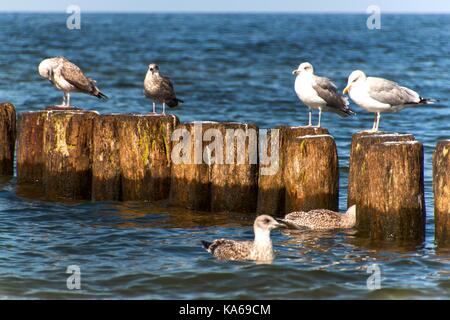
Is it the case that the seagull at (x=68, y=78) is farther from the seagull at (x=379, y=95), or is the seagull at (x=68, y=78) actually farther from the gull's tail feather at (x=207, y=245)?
the gull's tail feather at (x=207, y=245)

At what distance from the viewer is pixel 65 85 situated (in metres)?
17.8

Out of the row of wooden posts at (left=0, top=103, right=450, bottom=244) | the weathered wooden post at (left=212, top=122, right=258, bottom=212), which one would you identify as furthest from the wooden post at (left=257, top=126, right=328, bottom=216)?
the weathered wooden post at (left=212, top=122, right=258, bottom=212)

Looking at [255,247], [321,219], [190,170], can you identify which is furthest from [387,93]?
[255,247]

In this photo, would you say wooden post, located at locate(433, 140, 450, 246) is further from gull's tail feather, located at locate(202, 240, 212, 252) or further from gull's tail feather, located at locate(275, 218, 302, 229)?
gull's tail feather, located at locate(202, 240, 212, 252)

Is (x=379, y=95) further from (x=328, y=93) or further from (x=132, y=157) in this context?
(x=132, y=157)

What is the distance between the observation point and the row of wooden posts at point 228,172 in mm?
13070

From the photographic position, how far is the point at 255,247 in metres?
12.9

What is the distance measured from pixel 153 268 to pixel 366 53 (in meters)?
47.5

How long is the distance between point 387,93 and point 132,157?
11.9 ft

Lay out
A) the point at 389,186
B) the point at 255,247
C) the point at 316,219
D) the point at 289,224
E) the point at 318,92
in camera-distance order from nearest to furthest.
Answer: the point at 255,247
the point at 389,186
the point at 316,219
the point at 289,224
the point at 318,92

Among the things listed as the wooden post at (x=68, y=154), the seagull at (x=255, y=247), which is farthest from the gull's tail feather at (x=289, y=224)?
the wooden post at (x=68, y=154)

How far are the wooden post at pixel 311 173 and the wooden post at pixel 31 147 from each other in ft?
13.7

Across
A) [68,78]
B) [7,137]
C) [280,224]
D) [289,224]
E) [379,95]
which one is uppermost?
[68,78]

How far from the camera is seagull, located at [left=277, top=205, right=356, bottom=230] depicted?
13.9 m
